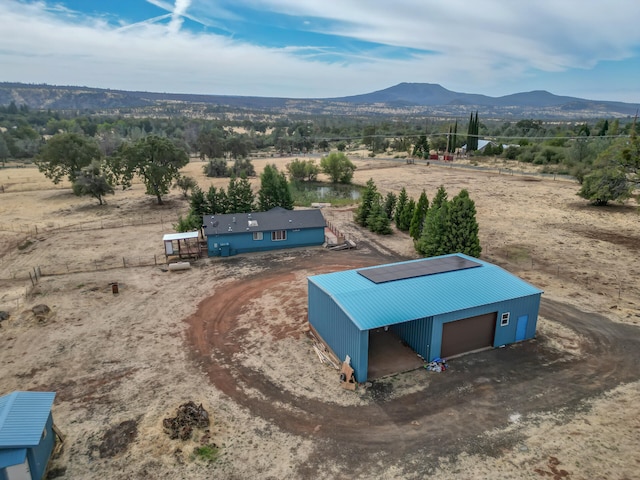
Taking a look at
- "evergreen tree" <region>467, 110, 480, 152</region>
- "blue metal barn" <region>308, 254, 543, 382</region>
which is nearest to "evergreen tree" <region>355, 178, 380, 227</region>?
"blue metal barn" <region>308, 254, 543, 382</region>

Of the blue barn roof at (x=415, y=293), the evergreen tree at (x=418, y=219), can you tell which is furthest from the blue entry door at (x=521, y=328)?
the evergreen tree at (x=418, y=219)

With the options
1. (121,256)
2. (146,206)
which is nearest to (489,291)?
(121,256)

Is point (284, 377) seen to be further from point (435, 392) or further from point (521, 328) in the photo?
point (521, 328)

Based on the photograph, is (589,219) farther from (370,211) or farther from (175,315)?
(175,315)

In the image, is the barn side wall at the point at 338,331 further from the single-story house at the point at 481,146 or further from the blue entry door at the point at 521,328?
the single-story house at the point at 481,146

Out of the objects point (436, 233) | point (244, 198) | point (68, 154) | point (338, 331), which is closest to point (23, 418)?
point (338, 331)
